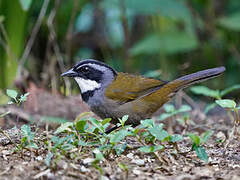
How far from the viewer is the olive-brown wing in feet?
14.3

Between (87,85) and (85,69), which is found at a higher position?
(85,69)

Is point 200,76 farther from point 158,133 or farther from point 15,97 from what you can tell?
point 15,97

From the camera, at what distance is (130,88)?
4.43 meters

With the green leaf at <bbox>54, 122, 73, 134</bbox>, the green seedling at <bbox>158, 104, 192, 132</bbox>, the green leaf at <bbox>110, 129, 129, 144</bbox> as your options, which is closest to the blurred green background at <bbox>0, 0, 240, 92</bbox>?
the green seedling at <bbox>158, 104, 192, 132</bbox>

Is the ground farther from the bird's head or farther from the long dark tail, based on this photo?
the bird's head

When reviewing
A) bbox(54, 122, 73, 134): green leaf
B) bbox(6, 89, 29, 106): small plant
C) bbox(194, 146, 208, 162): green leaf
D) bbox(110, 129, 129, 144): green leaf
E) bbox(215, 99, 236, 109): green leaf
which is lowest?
bbox(194, 146, 208, 162): green leaf

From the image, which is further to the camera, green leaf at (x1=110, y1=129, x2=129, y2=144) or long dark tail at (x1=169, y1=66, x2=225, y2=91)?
long dark tail at (x1=169, y1=66, x2=225, y2=91)

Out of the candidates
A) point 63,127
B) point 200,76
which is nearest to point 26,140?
point 63,127

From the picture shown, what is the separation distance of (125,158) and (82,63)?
159cm

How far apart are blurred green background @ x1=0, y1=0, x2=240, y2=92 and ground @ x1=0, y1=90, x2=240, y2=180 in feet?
9.45

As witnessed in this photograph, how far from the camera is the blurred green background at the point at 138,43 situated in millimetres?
6156

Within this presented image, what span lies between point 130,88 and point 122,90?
0.28 feet

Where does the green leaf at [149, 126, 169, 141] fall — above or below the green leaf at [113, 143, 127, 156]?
above

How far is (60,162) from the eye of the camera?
2711mm
